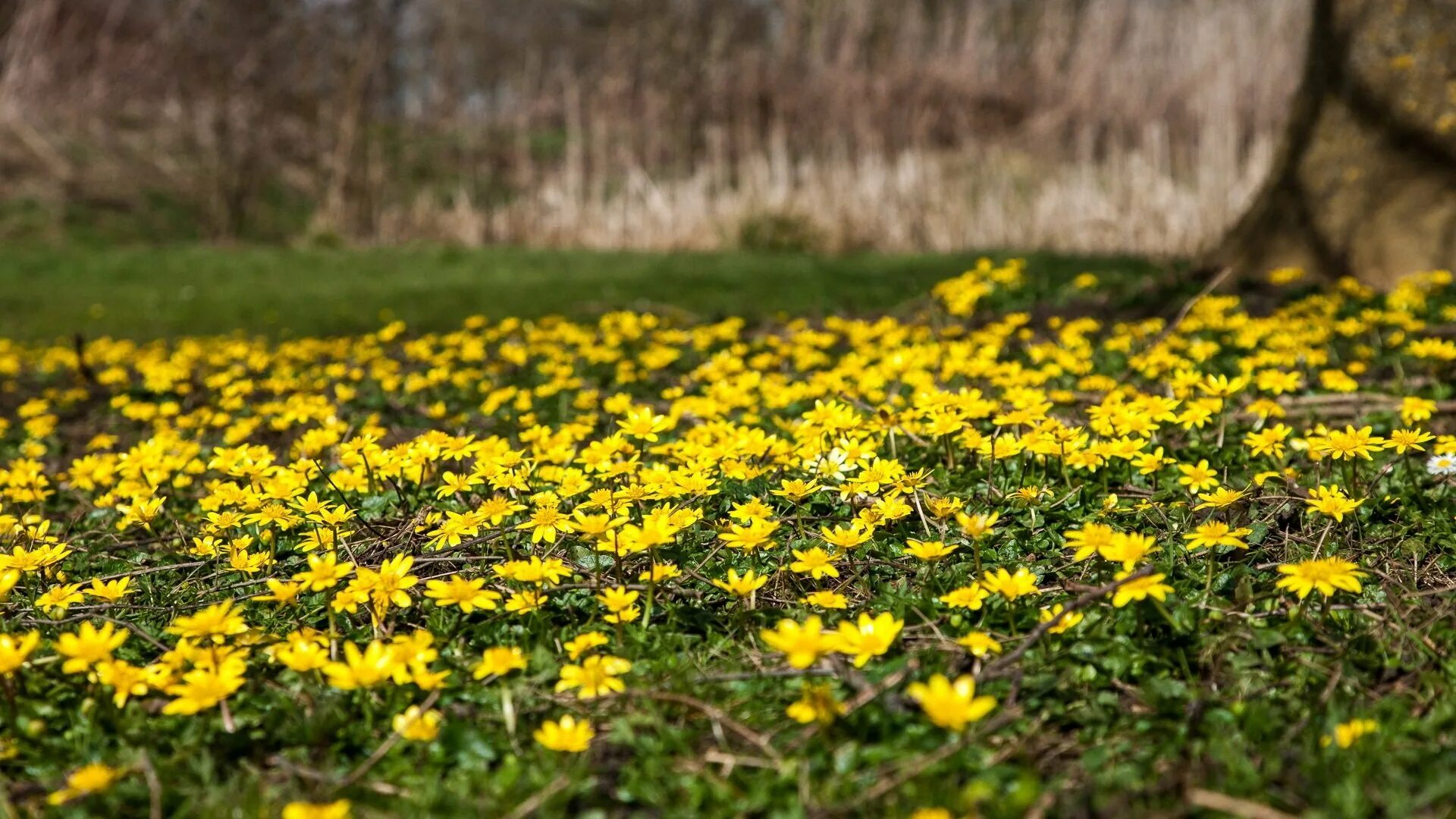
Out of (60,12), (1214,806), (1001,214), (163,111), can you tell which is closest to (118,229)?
(163,111)

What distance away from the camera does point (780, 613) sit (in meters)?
1.96

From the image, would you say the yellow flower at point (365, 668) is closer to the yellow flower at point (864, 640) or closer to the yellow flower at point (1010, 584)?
the yellow flower at point (864, 640)

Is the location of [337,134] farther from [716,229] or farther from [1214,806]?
[1214,806]

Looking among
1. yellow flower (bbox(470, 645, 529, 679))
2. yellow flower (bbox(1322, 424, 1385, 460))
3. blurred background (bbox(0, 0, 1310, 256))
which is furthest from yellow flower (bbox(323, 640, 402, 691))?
blurred background (bbox(0, 0, 1310, 256))

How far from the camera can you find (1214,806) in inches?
52.7

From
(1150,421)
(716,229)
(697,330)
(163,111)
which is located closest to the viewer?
(1150,421)

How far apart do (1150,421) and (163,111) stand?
16349mm

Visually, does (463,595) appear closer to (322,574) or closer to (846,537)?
(322,574)

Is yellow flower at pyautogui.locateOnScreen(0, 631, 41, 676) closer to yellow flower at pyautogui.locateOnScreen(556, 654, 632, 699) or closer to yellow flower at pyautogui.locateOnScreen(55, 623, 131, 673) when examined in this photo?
yellow flower at pyautogui.locateOnScreen(55, 623, 131, 673)

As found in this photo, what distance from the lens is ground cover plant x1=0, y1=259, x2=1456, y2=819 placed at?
1491 mm

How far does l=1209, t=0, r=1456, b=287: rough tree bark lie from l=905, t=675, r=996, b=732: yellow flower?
13.6ft

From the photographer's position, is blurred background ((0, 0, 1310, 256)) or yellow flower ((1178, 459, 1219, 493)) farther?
blurred background ((0, 0, 1310, 256))

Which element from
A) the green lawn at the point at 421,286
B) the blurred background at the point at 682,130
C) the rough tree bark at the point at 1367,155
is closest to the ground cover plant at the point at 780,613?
the rough tree bark at the point at 1367,155

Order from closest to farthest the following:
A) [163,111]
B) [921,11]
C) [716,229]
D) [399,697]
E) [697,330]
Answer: [399,697] → [697,330] → [716,229] → [163,111] → [921,11]
